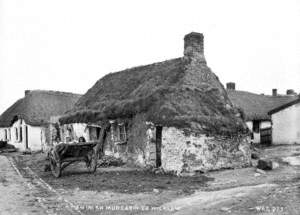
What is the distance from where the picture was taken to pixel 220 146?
16.3 meters

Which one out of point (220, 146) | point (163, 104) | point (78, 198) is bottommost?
point (78, 198)

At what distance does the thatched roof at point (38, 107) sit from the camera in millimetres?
34344

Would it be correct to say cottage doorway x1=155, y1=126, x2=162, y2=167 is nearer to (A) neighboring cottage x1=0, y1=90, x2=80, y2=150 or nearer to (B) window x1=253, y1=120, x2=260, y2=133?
(A) neighboring cottage x1=0, y1=90, x2=80, y2=150

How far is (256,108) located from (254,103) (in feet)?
4.14

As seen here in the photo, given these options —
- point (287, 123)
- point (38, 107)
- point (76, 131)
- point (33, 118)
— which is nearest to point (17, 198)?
point (76, 131)

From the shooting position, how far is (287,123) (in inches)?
1133

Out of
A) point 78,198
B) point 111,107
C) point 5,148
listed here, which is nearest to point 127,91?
point 111,107

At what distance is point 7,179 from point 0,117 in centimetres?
2785

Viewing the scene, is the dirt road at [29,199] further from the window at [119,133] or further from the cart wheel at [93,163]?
the window at [119,133]

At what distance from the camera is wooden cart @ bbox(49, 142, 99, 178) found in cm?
1583

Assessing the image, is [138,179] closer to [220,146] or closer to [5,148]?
[220,146]

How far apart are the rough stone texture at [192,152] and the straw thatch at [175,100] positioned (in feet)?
1.42

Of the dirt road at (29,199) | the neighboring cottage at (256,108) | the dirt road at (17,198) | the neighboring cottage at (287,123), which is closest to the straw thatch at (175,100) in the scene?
the dirt road at (29,199)

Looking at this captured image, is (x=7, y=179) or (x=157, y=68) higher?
(x=157, y=68)
